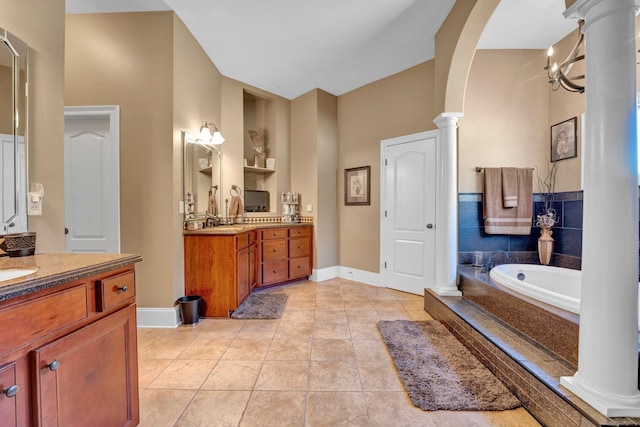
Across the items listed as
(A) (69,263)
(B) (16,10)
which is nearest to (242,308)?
(A) (69,263)

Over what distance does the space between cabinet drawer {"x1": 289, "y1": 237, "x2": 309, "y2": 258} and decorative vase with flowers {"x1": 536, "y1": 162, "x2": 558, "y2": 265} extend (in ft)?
9.58

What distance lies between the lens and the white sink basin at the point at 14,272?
1.00 metres

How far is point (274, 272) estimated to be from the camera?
3900 mm

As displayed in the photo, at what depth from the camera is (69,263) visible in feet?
3.69

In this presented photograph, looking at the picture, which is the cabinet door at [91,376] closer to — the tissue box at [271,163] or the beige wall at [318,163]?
the beige wall at [318,163]

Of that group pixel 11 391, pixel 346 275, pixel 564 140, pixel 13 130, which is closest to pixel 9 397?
pixel 11 391

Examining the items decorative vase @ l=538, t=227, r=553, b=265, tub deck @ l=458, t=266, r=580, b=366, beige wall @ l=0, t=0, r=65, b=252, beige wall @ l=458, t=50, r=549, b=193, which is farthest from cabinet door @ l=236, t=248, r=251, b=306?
decorative vase @ l=538, t=227, r=553, b=265

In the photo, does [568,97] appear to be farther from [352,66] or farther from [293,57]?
[293,57]

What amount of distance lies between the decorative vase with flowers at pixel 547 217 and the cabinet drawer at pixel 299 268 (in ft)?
9.64

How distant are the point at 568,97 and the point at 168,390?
177 inches

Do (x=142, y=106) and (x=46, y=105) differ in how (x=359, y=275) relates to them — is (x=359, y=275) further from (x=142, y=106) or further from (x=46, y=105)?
(x=46, y=105)

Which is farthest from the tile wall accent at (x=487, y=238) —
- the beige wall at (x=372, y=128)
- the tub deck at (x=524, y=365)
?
the beige wall at (x=372, y=128)

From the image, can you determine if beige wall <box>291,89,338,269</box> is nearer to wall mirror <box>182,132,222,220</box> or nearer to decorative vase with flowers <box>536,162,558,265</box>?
wall mirror <box>182,132,222,220</box>

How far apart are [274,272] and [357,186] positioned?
1832mm
